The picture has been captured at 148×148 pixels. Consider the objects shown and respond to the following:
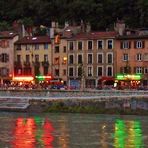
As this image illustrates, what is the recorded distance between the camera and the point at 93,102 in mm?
67250

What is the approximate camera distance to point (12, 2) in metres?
147

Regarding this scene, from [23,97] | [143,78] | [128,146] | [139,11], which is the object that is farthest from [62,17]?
[128,146]

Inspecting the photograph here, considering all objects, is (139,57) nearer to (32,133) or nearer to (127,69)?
(127,69)

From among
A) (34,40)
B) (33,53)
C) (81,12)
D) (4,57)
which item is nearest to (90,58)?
(33,53)

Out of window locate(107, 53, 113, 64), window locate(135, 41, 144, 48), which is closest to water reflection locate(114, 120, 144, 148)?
window locate(135, 41, 144, 48)

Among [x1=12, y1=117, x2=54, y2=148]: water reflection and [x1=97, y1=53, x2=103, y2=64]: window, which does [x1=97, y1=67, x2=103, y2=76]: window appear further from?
[x1=12, y1=117, x2=54, y2=148]: water reflection

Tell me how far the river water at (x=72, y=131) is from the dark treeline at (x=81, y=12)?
58320 millimetres

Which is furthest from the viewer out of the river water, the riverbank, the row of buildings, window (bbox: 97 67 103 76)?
window (bbox: 97 67 103 76)

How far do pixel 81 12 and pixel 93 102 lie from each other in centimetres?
6127

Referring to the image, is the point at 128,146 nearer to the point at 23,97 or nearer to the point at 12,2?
the point at 23,97

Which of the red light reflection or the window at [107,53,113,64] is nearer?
the red light reflection

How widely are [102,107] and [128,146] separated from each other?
2717 centimetres

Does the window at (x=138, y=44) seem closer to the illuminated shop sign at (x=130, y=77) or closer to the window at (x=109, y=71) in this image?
the illuminated shop sign at (x=130, y=77)

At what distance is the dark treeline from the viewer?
121 m
